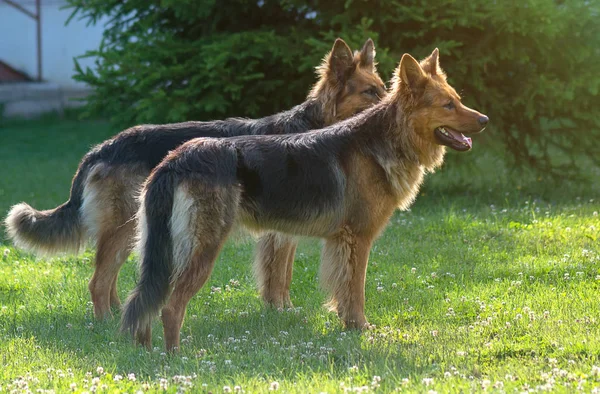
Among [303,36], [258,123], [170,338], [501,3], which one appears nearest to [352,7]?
[303,36]

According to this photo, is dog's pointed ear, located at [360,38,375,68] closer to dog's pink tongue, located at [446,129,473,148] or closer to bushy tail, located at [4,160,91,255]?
dog's pink tongue, located at [446,129,473,148]

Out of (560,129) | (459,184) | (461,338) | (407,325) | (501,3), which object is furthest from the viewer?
(459,184)

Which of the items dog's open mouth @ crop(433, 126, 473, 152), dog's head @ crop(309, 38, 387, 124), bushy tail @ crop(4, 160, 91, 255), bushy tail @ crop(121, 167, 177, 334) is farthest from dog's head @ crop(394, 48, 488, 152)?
bushy tail @ crop(4, 160, 91, 255)

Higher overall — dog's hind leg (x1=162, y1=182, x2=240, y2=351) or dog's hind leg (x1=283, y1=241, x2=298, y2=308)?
dog's hind leg (x1=162, y1=182, x2=240, y2=351)

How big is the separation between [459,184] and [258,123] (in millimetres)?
6814

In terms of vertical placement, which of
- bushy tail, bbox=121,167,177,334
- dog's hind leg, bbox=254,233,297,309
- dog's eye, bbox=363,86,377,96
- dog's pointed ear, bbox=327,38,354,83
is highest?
dog's pointed ear, bbox=327,38,354,83

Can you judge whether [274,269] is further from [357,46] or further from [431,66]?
[357,46]

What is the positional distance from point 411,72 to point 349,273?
1668 millimetres

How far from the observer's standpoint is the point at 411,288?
784 centimetres

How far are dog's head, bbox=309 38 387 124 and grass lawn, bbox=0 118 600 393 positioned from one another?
149 cm

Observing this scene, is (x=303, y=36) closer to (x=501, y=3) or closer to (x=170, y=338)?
(x=501, y=3)

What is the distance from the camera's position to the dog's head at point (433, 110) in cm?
670

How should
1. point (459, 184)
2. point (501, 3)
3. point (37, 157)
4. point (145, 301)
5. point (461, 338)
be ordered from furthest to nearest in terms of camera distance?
point (37, 157)
point (459, 184)
point (501, 3)
point (461, 338)
point (145, 301)

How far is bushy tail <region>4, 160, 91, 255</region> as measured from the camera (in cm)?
720
